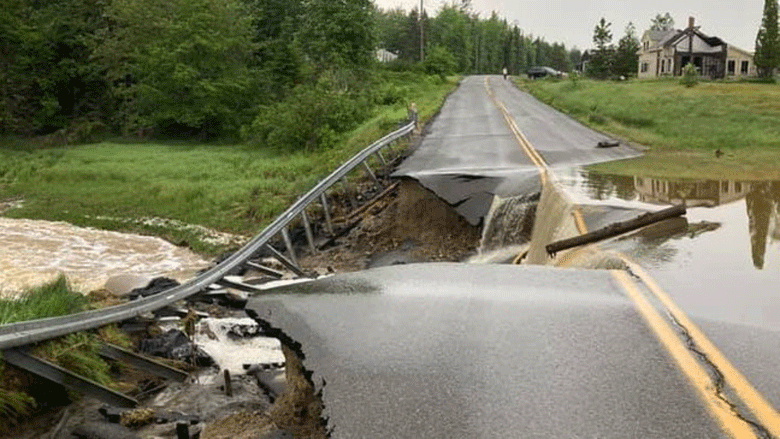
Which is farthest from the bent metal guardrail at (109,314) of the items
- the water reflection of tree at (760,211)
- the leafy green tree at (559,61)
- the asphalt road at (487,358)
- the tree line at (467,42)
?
the leafy green tree at (559,61)

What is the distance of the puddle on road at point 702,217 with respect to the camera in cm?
897

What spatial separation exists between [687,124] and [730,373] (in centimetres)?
2776

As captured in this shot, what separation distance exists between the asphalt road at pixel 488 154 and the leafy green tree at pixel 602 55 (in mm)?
43394

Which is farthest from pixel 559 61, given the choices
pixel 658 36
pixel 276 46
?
pixel 276 46

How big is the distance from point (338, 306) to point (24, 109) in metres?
50.4

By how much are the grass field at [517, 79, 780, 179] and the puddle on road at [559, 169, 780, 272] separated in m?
1.73

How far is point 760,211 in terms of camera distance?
12.5 metres

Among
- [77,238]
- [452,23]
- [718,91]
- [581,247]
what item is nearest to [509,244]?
[581,247]

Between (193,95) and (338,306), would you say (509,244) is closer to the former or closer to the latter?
(338,306)

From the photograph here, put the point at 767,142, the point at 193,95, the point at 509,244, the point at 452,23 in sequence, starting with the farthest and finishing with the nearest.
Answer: the point at 452,23 → the point at 193,95 → the point at 767,142 → the point at 509,244

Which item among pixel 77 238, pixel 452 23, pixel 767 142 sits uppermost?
pixel 452 23

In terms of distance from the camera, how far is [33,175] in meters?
33.5

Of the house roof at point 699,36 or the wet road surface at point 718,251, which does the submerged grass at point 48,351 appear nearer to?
the wet road surface at point 718,251

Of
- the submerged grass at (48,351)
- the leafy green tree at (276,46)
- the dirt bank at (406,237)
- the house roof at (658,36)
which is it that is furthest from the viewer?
the house roof at (658,36)
